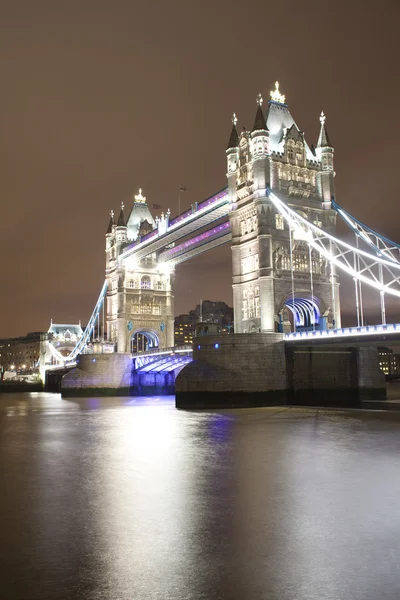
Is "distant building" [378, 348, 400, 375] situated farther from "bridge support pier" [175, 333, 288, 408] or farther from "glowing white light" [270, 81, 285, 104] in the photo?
"bridge support pier" [175, 333, 288, 408]

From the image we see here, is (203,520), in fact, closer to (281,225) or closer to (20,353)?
(281,225)

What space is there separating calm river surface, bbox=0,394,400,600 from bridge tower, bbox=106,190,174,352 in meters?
43.2

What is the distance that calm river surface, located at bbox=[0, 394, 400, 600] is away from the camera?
229 inches

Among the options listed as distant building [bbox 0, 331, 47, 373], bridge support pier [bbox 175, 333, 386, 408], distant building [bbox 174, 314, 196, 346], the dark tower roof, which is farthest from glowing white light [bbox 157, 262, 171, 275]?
distant building [bbox 174, 314, 196, 346]

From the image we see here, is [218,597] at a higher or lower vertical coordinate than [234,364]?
lower

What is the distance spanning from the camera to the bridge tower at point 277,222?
35.2m

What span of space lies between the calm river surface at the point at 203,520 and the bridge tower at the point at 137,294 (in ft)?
142

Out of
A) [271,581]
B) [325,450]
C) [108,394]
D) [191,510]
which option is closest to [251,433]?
[325,450]

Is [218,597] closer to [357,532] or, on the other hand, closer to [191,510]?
[357,532]

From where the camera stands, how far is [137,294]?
6153cm

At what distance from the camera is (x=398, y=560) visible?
6375 millimetres

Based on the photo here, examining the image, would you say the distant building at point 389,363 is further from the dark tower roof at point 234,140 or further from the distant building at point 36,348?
the dark tower roof at point 234,140

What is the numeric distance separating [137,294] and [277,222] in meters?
28.4

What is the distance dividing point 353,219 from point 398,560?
31821 millimetres
